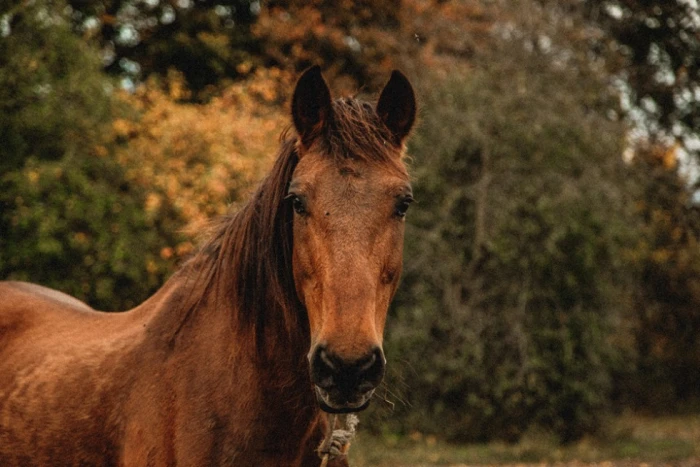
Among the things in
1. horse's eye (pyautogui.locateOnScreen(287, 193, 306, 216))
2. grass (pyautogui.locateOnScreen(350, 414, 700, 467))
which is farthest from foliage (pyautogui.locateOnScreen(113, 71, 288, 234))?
horse's eye (pyautogui.locateOnScreen(287, 193, 306, 216))

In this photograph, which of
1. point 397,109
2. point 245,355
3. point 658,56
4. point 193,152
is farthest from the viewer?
point 658,56

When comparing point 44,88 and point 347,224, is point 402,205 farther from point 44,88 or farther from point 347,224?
point 44,88

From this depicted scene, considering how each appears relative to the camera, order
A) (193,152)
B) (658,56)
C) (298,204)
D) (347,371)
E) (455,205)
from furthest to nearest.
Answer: (658,56) < (193,152) < (455,205) < (298,204) < (347,371)

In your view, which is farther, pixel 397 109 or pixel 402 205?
pixel 397 109

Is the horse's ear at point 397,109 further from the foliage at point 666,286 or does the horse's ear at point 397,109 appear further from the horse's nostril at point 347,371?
the foliage at point 666,286

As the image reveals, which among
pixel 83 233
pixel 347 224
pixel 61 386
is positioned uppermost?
pixel 347 224

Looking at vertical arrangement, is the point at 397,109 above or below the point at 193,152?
above

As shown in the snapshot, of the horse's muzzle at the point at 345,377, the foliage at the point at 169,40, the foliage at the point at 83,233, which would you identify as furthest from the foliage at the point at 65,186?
the horse's muzzle at the point at 345,377

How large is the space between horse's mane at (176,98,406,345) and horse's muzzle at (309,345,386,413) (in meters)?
0.49

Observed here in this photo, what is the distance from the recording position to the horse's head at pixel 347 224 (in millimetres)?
2115

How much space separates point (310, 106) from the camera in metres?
2.63

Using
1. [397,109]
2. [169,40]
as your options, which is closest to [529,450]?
[397,109]

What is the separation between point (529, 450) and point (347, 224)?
22.0 ft

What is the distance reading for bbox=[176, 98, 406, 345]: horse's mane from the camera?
255 centimetres
